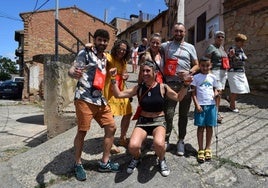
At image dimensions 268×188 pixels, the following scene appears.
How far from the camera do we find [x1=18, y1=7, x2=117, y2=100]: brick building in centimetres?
1883

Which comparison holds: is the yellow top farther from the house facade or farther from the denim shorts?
the house facade

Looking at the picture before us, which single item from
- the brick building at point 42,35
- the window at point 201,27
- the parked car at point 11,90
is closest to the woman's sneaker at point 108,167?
the window at point 201,27

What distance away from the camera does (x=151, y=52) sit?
15.4ft

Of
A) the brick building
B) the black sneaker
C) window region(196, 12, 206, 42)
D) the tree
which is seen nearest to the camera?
the black sneaker

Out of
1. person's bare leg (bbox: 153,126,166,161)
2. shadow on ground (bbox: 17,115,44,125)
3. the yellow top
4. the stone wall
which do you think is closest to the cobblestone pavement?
person's bare leg (bbox: 153,126,166,161)

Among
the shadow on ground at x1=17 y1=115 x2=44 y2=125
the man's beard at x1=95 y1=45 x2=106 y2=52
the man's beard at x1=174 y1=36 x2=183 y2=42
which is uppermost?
the man's beard at x1=174 y1=36 x2=183 y2=42

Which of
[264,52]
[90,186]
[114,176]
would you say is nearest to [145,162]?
[114,176]

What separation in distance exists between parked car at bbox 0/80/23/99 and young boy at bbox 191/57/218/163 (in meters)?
19.8

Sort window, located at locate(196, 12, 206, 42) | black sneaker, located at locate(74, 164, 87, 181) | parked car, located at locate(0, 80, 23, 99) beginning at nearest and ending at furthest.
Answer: black sneaker, located at locate(74, 164, 87, 181)
window, located at locate(196, 12, 206, 42)
parked car, located at locate(0, 80, 23, 99)

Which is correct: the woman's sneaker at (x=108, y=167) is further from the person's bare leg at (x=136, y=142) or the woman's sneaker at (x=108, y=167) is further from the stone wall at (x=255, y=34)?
the stone wall at (x=255, y=34)

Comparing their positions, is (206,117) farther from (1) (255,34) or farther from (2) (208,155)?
(1) (255,34)

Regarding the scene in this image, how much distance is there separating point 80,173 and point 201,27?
1120 centimetres

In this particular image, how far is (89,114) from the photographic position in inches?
166

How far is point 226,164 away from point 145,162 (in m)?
1.08
